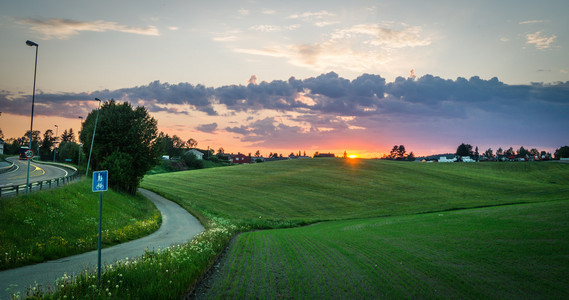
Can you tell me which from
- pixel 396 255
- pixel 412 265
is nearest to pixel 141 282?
pixel 412 265

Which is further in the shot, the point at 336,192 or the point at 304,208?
the point at 336,192

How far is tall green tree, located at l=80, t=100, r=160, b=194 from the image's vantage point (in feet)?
187

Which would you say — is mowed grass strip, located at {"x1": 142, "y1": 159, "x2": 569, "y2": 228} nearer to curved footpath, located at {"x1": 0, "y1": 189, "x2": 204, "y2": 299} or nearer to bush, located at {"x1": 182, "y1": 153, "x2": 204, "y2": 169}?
curved footpath, located at {"x1": 0, "y1": 189, "x2": 204, "y2": 299}

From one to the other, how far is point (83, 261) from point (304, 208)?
37027 mm

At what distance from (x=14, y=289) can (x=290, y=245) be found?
47.6 feet

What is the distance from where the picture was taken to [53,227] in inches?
926

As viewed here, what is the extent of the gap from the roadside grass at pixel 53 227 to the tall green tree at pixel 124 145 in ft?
67.7

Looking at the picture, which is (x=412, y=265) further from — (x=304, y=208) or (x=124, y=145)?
(x=124, y=145)

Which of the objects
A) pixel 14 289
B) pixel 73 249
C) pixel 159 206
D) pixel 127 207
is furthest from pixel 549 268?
pixel 159 206

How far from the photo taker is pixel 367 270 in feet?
49.5

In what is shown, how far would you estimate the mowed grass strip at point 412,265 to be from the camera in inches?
480

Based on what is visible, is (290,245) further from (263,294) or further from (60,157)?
(60,157)

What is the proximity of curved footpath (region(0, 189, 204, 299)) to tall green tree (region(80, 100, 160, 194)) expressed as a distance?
22.6 metres

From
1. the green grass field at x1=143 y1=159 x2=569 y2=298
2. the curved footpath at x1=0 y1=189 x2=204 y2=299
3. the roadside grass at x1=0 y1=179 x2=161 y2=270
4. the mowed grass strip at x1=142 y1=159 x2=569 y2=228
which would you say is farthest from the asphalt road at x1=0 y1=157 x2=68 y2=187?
the curved footpath at x1=0 y1=189 x2=204 y2=299
